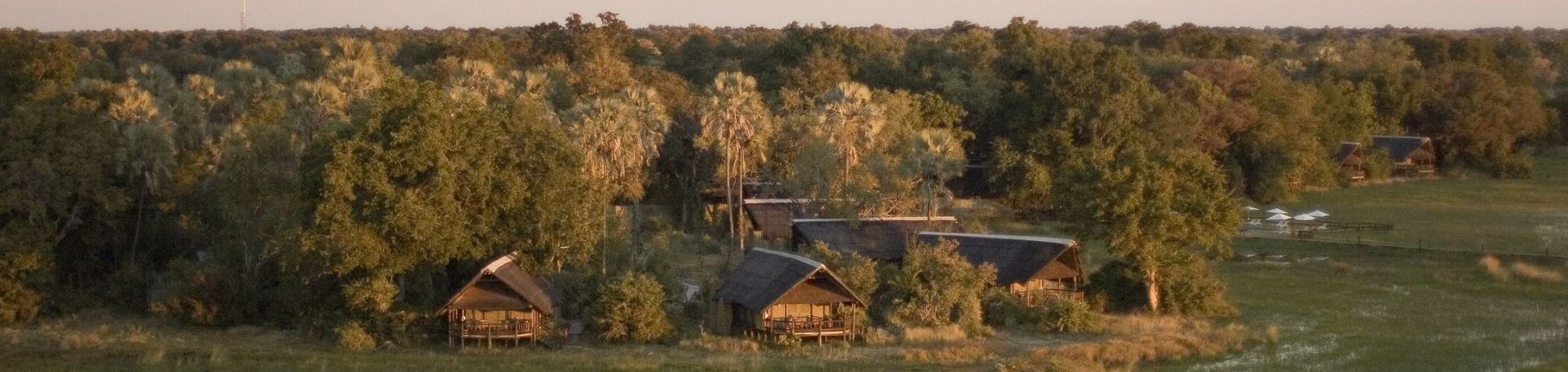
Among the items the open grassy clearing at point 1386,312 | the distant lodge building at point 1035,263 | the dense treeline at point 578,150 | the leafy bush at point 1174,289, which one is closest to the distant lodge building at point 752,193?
the dense treeline at point 578,150

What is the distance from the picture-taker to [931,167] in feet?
151

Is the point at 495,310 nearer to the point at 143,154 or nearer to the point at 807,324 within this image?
the point at 807,324

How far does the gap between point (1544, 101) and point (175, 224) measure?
2954 inches

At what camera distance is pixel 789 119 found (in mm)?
52750

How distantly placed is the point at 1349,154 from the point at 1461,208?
34.6 ft

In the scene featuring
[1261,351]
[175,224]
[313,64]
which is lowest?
[1261,351]

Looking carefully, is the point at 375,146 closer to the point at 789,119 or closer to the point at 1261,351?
the point at 1261,351

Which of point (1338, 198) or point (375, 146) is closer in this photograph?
point (375, 146)

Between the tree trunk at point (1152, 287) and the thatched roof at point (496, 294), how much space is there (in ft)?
45.2

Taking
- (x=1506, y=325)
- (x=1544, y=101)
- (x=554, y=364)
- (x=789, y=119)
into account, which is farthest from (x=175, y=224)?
(x=1544, y=101)

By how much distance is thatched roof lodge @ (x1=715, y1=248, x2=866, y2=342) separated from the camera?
31438mm

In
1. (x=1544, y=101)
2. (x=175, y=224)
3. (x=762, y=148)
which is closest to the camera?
(x=175, y=224)

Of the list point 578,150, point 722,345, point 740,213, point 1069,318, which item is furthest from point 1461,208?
point 722,345

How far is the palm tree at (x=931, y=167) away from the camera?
45.6m
